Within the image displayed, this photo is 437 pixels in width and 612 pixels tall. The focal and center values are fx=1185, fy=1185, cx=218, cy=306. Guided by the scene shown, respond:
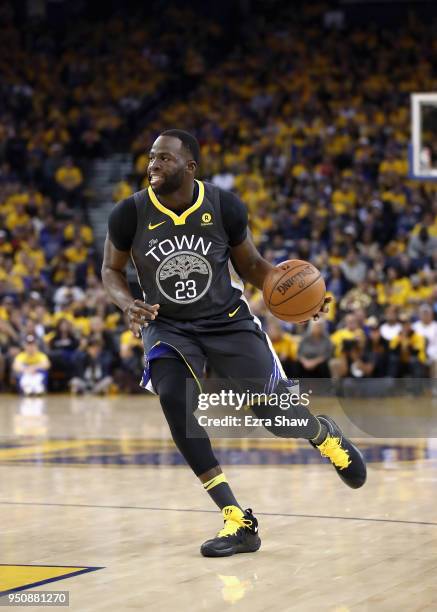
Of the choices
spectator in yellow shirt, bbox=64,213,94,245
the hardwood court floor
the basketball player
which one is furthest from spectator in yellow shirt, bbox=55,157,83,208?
the basketball player

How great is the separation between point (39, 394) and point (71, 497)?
9.48 m

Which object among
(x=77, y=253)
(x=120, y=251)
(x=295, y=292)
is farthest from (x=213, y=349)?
(x=77, y=253)

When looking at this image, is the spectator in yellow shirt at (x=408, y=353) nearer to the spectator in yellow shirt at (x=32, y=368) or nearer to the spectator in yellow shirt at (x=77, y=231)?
the spectator in yellow shirt at (x=32, y=368)

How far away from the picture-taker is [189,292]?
6.18m

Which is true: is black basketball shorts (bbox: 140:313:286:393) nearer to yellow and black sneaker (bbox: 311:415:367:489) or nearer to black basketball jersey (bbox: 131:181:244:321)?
black basketball jersey (bbox: 131:181:244:321)

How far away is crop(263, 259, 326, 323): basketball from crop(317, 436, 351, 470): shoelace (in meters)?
0.70

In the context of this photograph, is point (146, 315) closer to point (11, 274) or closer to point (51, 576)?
point (51, 576)

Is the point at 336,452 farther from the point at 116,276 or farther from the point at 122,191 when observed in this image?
the point at 122,191

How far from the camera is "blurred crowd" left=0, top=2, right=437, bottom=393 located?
1728cm

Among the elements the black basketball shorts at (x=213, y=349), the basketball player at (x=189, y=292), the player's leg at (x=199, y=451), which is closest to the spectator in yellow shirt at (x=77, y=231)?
the basketball player at (x=189, y=292)

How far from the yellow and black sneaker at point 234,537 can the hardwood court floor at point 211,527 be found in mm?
71

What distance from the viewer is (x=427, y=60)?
2502 centimetres

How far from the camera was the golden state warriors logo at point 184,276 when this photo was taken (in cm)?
614

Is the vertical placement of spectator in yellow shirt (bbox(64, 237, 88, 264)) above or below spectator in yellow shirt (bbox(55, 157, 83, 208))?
below
